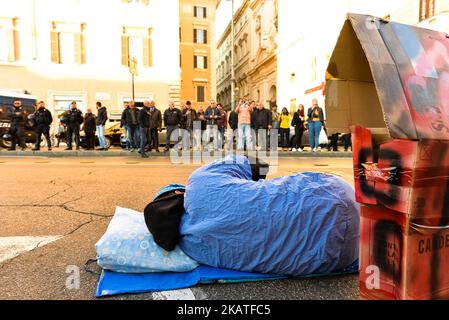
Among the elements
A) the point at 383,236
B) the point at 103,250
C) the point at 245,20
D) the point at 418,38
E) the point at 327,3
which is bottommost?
the point at 103,250

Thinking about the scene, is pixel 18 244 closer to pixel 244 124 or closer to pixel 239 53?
pixel 244 124

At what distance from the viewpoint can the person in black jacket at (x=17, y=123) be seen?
13.2 meters

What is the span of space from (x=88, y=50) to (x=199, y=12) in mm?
21660

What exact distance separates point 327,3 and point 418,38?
22372 mm

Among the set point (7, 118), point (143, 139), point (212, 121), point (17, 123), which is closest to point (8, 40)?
point (7, 118)

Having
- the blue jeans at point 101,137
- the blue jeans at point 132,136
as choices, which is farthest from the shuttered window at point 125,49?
the blue jeans at point 132,136

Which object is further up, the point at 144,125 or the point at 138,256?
the point at 144,125

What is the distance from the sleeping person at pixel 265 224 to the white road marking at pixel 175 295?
32 cm

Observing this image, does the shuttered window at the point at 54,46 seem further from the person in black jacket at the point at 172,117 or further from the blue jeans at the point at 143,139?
the blue jeans at the point at 143,139

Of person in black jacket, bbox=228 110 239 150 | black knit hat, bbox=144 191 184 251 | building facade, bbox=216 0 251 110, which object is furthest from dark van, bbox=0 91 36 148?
building facade, bbox=216 0 251 110

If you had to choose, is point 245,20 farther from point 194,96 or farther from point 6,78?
point 6,78

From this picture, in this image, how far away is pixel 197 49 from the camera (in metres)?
43.9
